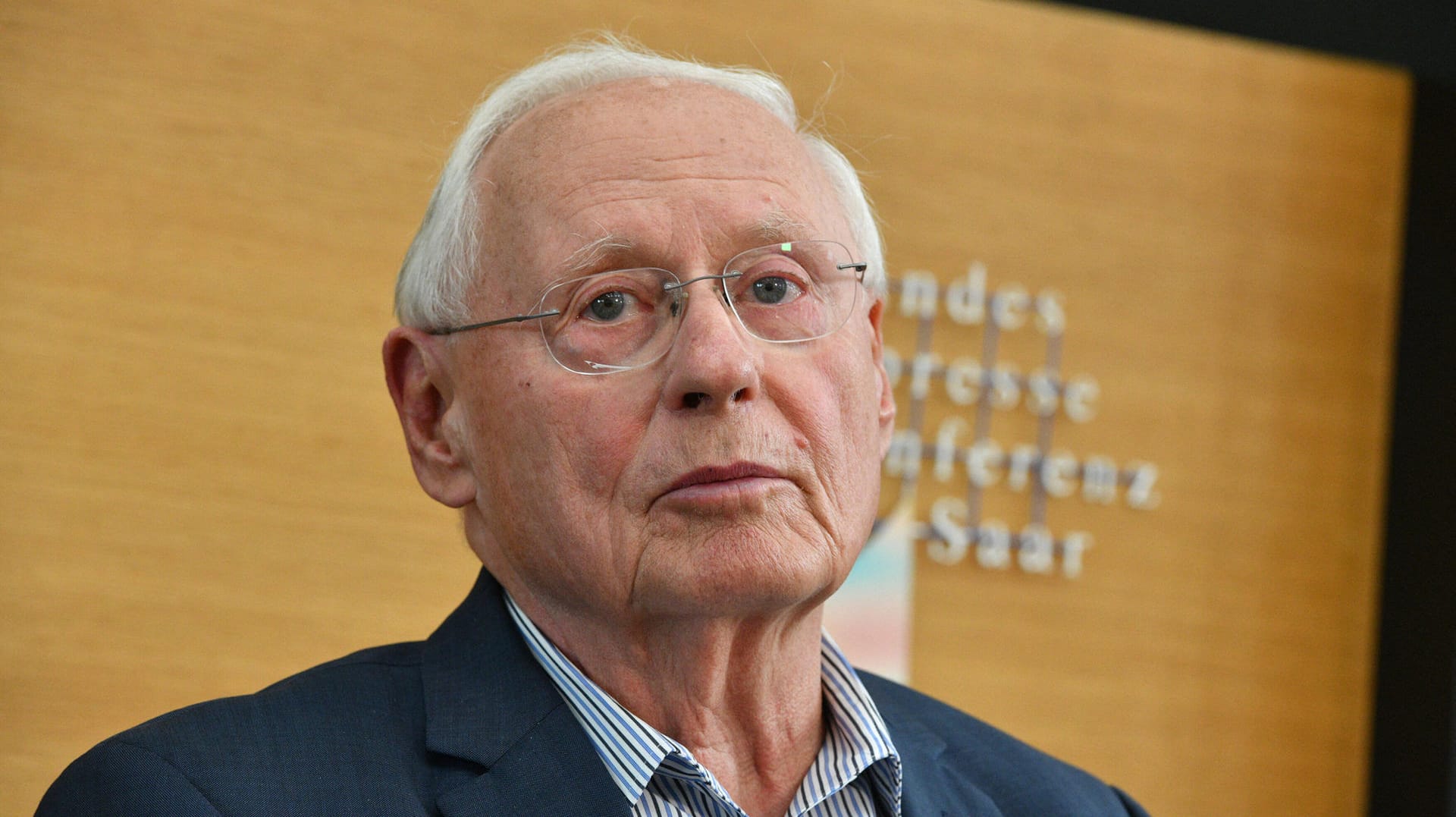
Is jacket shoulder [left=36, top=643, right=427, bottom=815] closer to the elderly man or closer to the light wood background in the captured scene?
the elderly man

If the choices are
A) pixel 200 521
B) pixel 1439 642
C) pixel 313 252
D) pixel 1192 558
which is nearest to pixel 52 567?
pixel 200 521

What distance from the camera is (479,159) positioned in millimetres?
1643

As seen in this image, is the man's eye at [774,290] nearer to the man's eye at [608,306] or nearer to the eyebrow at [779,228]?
the eyebrow at [779,228]

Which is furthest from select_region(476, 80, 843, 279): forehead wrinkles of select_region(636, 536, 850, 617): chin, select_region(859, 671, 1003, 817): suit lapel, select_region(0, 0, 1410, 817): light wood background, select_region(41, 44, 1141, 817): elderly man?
select_region(0, 0, 1410, 817): light wood background

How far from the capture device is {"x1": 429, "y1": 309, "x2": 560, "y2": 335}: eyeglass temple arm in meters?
1.48

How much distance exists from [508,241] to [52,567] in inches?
77.1

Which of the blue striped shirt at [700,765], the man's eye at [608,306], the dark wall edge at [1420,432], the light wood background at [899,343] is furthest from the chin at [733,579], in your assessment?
the dark wall edge at [1420,432]

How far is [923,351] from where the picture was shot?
3.77m

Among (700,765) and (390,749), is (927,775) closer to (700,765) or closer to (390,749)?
(700,765)

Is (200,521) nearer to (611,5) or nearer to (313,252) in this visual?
(313,252)

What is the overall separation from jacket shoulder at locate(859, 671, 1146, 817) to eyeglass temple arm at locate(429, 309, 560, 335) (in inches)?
23.8

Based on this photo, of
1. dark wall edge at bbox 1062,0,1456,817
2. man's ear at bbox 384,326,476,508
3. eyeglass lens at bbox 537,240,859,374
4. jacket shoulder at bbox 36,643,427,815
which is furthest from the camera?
dark wall edge at bbox 1062,0,1456,817

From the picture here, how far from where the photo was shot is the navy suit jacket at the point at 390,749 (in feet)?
4.13

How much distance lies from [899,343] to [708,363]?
2425 mm
